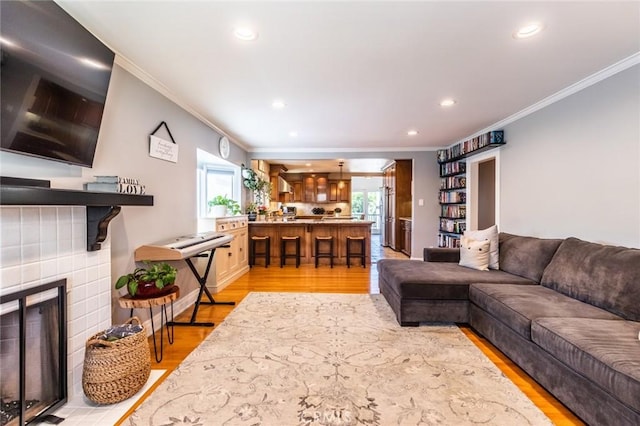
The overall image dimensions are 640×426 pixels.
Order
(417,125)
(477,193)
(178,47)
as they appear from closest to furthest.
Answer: (178,47)
(417,125)
(477,193)

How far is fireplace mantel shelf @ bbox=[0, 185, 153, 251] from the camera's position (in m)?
1.22

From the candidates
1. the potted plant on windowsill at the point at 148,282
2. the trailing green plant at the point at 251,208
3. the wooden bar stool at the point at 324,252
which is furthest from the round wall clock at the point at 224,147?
the potted plant on windowsill at the point at 148,282

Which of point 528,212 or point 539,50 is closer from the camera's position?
point 539,50

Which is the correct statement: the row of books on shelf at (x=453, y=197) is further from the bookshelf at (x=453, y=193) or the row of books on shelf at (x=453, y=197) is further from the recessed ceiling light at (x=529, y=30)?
the recessed ceiling light at (x=529, y=30)

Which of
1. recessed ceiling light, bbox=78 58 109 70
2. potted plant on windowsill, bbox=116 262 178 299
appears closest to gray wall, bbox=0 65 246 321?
potted plant on windowsill, bbox=116 262 178 299

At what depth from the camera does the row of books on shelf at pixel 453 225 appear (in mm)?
5424

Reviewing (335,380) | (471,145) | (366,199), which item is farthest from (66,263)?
(366,199)

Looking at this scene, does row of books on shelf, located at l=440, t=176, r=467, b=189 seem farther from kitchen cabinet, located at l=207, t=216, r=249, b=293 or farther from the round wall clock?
the round wall clock

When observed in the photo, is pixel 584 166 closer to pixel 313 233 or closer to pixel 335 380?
pixel 335 380

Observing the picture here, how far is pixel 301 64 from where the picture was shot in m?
2.40

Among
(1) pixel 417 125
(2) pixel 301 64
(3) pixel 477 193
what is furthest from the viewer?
(3) pixel 477 193

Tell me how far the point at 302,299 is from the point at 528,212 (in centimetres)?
305

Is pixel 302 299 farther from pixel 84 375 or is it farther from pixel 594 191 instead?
pixel 594 191

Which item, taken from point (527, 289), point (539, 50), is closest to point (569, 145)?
point (539, 50)
